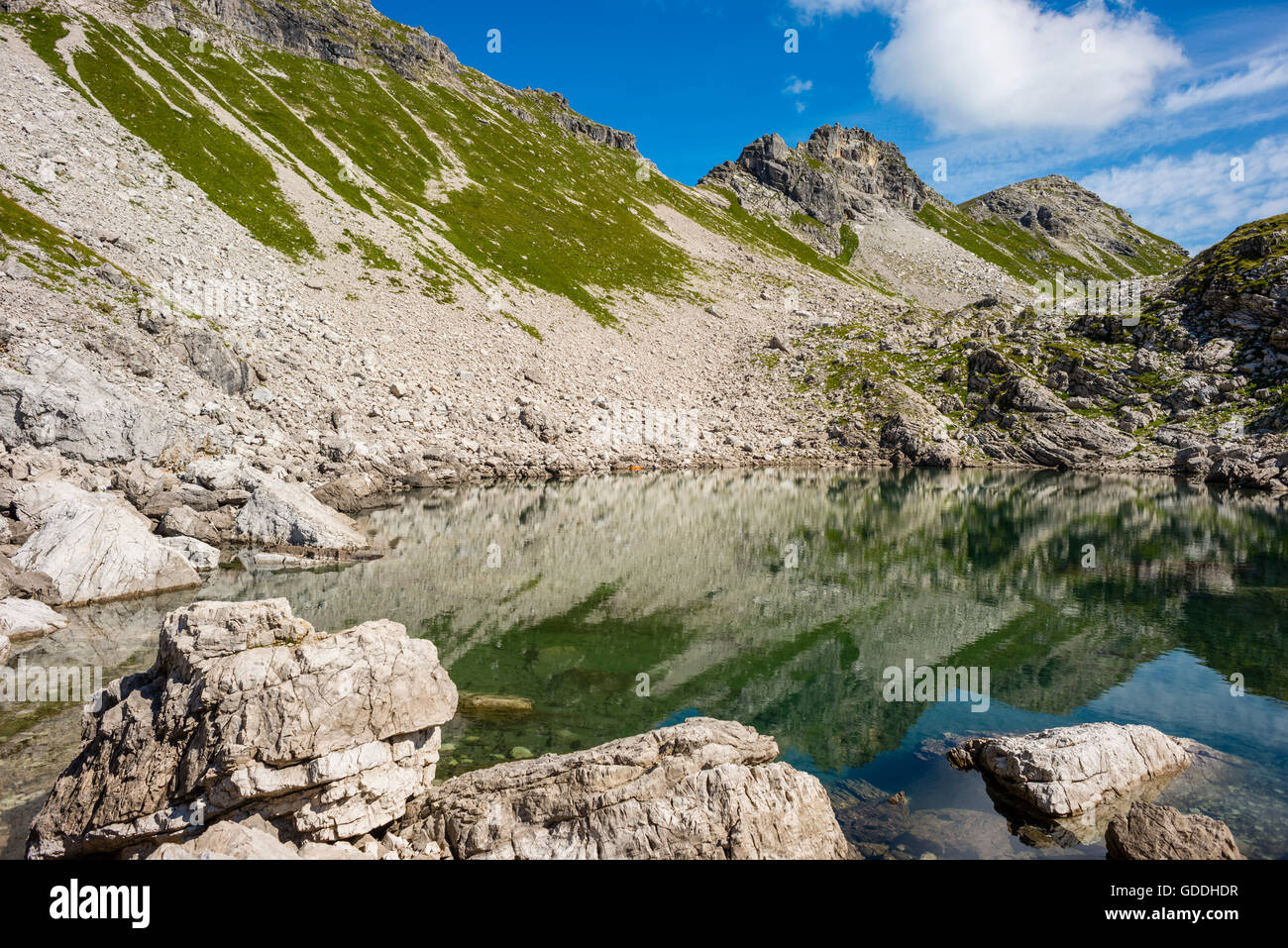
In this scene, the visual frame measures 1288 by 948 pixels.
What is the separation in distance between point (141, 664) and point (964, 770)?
21617mm

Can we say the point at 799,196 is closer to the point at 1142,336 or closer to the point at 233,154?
the point at 1142,336

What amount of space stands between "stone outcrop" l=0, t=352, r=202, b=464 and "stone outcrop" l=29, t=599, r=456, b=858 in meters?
27.3

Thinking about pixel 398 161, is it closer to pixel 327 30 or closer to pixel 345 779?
pixel 327 30

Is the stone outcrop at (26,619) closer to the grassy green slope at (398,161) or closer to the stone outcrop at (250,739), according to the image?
the stone outcrop at (250,739)

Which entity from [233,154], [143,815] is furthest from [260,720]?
[233,154]

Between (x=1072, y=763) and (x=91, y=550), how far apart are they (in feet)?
103

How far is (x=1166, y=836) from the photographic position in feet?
34.8

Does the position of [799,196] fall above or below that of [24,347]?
above

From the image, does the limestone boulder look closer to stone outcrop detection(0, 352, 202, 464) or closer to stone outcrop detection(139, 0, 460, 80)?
stone outcrop detection(0, 352, 202, 464)

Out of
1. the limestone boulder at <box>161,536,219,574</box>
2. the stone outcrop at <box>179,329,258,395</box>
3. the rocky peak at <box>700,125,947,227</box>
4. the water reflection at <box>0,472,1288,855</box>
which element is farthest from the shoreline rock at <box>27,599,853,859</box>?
the rocky peak at <box>700,125,947,227</box>

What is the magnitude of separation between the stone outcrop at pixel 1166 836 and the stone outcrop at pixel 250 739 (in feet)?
38.7

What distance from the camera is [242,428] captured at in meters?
41.2

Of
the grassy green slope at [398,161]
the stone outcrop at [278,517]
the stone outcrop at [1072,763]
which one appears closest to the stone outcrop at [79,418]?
the stone outcrop at [278,517]
